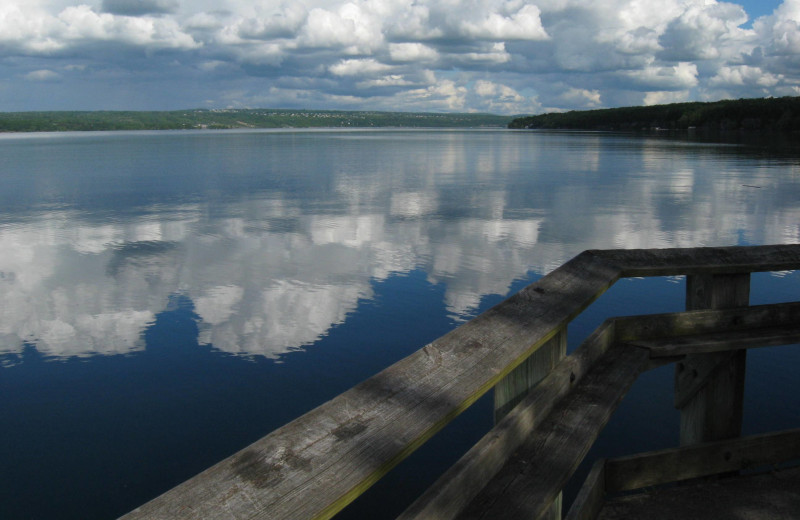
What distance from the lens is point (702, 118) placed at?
4744 inches

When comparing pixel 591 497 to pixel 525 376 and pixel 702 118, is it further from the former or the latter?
pixel 702 118

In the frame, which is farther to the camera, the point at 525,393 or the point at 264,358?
the point at 264,358

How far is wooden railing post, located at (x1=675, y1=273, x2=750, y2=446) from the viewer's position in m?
3.64

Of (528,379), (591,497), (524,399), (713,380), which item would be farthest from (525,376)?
(713,380)

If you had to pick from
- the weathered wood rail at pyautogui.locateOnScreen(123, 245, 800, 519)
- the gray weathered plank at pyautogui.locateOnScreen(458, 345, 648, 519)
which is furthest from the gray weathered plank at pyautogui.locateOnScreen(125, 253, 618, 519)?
the gray weathered plank at pyautogui.locateOnScreen(458, 345, 648, 519)

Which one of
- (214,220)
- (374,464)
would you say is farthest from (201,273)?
(374,464)

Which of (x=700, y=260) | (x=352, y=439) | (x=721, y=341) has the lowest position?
(x=721, y=341)

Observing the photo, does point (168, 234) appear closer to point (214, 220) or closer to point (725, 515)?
point (214, 220)

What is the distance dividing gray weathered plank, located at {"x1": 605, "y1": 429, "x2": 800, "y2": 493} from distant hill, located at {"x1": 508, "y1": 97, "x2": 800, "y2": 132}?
101 m

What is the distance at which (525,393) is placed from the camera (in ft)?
8.55

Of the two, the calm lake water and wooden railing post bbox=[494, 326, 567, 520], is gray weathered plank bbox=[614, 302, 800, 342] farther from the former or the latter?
the calm lake water

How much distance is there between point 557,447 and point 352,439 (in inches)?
47.6

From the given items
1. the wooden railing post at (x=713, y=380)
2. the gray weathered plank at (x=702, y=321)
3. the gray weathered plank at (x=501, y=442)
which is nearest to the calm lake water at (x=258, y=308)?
the wooden railing post at (x=713, y=380)

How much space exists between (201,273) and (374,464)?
9928 millimetres
